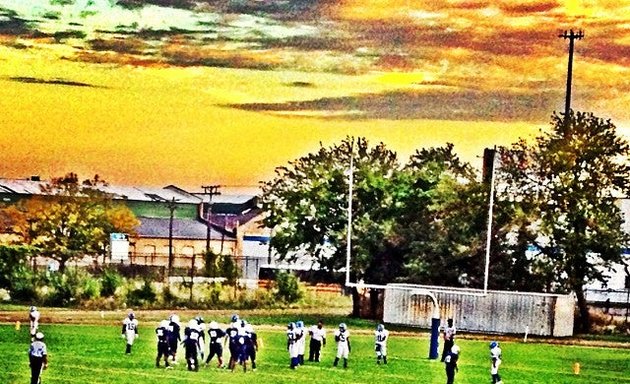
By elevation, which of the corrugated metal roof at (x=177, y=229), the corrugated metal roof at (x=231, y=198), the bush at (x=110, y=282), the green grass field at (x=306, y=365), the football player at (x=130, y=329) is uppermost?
the corrugated metal roof at (x=231, y=198)

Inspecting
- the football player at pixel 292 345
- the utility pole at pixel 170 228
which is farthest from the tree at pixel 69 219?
the football player at pixel 292 345

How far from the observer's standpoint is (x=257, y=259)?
17094mm

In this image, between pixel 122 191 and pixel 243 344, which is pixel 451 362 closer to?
pixel 243 344

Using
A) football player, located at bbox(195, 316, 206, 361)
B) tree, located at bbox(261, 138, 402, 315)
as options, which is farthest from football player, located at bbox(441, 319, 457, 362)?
football player, located at bbox(195, 316, 206, 361)

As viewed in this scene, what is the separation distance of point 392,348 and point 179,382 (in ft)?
10.3

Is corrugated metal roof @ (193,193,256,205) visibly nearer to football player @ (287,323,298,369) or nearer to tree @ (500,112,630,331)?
football player @ (287,323,298,369)

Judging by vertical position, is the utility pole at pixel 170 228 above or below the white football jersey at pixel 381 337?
above

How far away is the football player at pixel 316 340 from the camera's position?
1580 cm

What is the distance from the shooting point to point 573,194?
1695 centimetres

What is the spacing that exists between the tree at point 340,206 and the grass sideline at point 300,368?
88 cm

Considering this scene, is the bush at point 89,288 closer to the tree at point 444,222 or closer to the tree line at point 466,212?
the tree line at point 466,212

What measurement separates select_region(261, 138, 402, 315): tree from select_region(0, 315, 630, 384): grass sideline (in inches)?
34.6

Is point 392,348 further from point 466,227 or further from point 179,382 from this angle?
point 179,382

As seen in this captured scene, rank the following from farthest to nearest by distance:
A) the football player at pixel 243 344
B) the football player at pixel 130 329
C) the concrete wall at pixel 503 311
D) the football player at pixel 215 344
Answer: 1. the concrete wall at pixel 503 311
2. the football player at pixel 130 329
3. the football player at pixel 215 344
4. the football player at pixel 243 344
